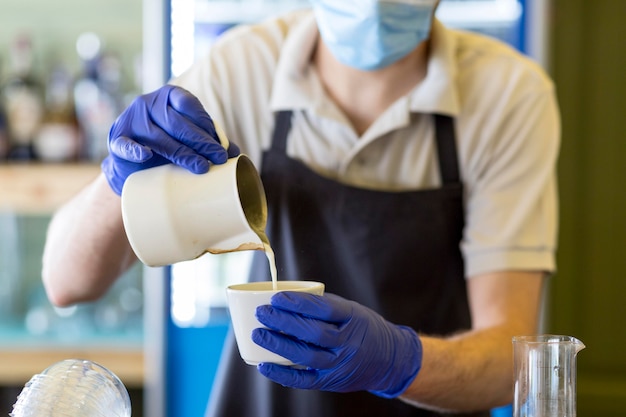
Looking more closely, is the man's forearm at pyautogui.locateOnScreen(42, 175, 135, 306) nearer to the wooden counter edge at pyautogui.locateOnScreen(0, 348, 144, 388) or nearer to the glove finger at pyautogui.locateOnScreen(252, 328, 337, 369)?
the glove finger at pyautogui.locateOnScreen(252, 328, 337, 369)

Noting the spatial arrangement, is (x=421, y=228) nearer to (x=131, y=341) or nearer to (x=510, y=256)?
(x=510, y=256)

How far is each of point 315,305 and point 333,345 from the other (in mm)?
64

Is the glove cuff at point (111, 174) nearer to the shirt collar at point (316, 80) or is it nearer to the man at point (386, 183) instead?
the man at point (386, 183)

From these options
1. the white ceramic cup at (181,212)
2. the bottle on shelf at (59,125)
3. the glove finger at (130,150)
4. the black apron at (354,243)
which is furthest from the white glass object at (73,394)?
the bottle on shelf at (59,125)

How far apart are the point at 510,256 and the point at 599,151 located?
1326 millimetres

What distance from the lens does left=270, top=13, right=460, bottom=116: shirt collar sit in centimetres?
146

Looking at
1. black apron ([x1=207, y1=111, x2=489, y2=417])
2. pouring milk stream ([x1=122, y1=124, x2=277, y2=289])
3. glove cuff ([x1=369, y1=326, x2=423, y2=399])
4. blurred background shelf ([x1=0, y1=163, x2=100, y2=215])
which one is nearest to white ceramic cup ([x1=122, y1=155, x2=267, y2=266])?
pouring milk stream ([x1=122, y1=124, x2=277, y2=289])

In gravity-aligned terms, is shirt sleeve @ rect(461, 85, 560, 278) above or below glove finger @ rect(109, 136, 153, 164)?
below

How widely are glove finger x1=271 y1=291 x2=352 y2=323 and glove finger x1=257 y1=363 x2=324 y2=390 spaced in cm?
7

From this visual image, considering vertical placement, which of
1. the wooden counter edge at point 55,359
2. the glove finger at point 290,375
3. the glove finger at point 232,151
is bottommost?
the wooden counter edge at point 55,359

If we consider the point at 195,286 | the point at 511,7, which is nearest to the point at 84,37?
the point at 195,286

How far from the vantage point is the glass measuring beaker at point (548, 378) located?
89 centimetres

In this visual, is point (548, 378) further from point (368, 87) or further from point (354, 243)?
point (368, 87)

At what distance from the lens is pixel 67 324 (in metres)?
2.69
